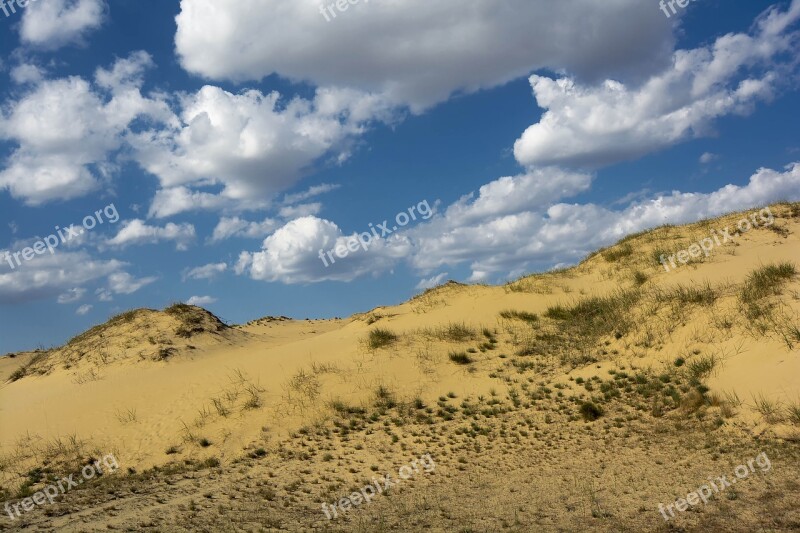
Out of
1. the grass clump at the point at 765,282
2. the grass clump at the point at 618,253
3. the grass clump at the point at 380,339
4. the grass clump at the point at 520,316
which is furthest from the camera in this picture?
the grass clump at the point at 618,253

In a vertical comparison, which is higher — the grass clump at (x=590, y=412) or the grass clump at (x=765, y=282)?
the grass clump at (x=765, y=282)

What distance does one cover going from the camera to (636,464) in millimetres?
11664
